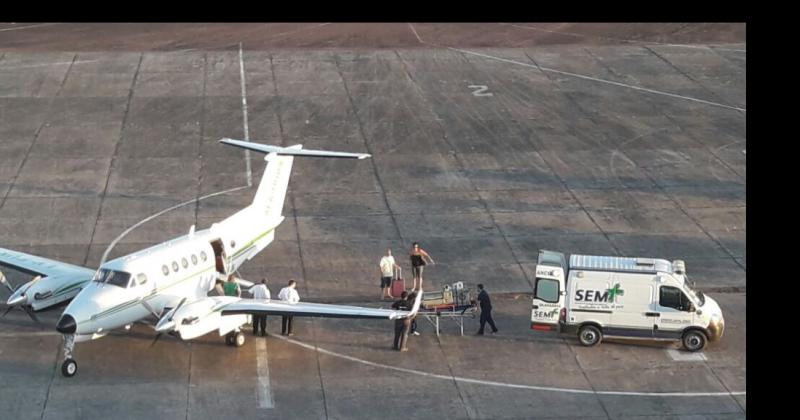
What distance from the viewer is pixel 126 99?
156 feet

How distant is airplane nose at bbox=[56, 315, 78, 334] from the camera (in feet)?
77.2

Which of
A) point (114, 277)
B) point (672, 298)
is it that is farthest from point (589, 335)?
point (114, 277)

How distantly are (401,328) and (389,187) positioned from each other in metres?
13.1

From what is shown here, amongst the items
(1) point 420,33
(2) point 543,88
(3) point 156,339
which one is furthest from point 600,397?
(1) point 420,33

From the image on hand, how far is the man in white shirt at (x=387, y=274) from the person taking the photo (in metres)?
28.8

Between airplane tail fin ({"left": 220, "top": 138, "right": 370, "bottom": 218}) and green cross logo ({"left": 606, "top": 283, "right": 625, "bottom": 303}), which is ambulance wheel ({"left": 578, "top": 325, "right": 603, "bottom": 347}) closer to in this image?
green cross logo ({"left": 606, "top": 283, "right": 625, "bottom": 303})

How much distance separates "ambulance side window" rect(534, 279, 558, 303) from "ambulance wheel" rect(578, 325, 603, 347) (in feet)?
3.32

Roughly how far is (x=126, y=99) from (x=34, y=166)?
8.75 metres

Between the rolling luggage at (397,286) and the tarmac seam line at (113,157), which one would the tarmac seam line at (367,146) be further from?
the tarmac seam line at (113,157)

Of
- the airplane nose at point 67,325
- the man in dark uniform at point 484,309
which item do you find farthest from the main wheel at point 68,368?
the man in dark uniform at point 484,309

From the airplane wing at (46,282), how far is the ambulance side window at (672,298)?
14416 mm

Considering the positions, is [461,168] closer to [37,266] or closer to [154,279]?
[154,279]

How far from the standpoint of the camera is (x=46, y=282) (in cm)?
2612
